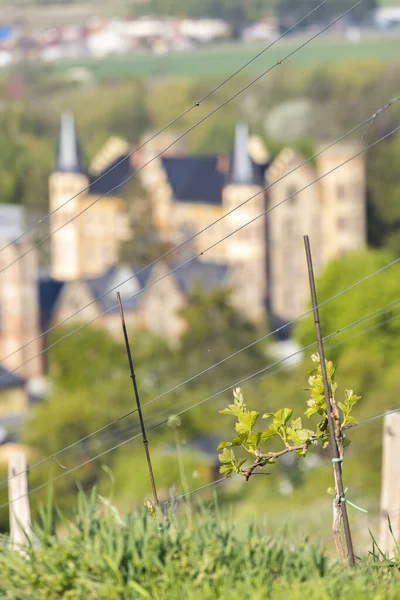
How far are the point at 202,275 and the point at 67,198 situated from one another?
10291 mm

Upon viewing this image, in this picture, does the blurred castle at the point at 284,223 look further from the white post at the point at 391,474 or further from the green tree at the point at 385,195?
the white post at the point at 391,474

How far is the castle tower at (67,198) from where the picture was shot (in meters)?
51.6

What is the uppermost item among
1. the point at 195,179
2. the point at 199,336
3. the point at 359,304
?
the point at 195,179

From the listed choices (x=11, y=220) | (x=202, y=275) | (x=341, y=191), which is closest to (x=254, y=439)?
(x=202, y=275)

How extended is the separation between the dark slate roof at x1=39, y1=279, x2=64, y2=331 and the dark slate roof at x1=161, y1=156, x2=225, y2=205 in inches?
334

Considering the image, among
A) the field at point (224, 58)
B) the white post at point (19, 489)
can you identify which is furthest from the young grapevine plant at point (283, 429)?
the field at point (224, 58)

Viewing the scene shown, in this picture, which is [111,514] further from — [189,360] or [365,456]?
[189,360]

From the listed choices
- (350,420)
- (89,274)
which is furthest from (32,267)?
(350,420)

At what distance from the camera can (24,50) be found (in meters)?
69.4

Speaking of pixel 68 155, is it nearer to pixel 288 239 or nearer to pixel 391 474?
pixel 288 239

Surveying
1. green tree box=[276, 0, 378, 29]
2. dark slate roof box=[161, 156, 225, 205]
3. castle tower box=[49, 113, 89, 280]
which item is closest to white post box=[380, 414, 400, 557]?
dark slate roof box=[161, 156, 225, 205]

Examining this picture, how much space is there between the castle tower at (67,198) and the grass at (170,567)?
47660mm

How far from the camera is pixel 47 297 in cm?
4462

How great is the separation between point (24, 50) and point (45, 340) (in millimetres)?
31526
